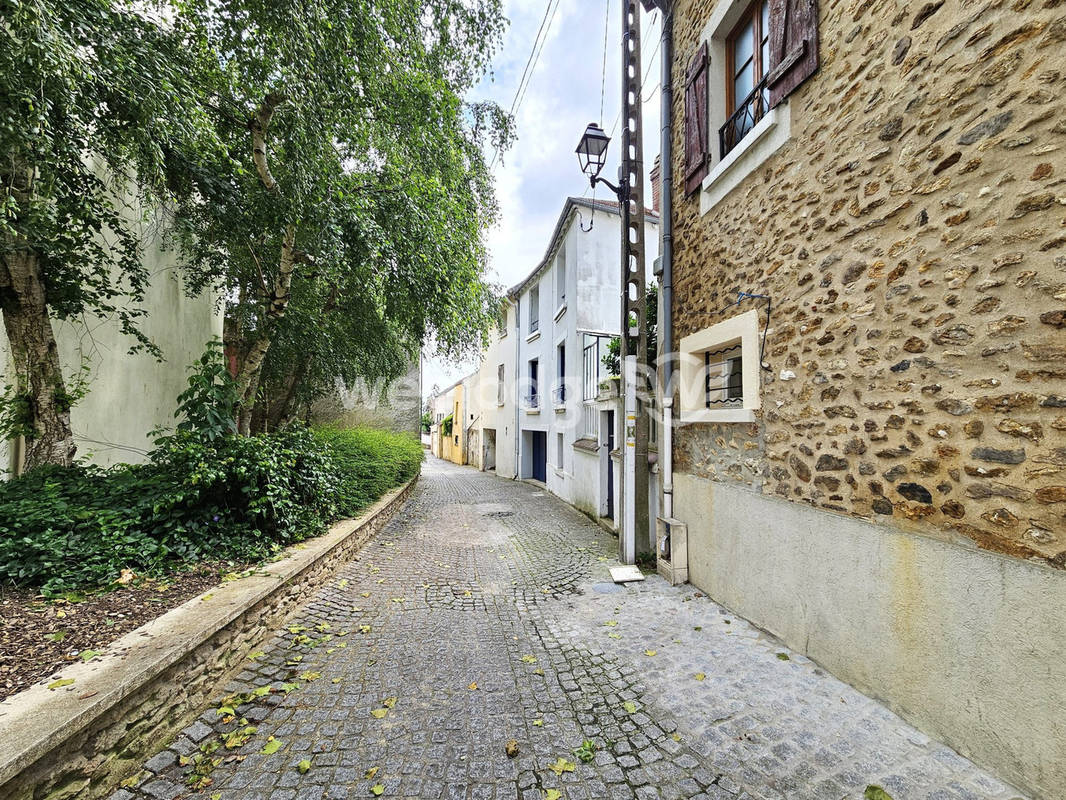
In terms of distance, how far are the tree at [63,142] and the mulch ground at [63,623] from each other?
222cm

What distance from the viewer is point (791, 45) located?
3.37m

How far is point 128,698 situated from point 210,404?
2.93 m

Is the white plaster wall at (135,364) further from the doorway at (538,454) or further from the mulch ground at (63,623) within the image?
the doorway at (538,454)

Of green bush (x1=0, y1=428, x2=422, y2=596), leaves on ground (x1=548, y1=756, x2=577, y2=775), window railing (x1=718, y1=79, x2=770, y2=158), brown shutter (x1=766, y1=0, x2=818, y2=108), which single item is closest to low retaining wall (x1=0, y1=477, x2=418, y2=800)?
green bush (x1=0, y1=428, x2=422, y2=596)

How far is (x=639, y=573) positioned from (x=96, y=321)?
23.0ft

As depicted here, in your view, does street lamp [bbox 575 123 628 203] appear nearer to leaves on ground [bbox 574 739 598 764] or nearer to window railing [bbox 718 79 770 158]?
window railing [bbox 718 79 770 158]

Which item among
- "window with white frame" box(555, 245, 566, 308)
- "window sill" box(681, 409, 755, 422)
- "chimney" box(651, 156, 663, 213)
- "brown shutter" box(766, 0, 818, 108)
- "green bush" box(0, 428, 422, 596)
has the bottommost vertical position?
"green bush" box(0, 428, 422, 596)

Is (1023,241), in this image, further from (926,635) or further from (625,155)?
(625,155)

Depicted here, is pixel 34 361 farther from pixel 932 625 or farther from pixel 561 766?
pixel 932 625

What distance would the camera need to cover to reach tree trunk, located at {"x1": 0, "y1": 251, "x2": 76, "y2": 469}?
13.0 ft

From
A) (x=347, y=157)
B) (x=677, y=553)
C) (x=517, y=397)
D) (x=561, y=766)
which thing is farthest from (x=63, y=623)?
(x=517, y=397)

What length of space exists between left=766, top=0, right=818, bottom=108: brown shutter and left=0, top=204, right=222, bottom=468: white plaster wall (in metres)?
6.90

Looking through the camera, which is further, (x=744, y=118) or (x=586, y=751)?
(x=744, y=118)

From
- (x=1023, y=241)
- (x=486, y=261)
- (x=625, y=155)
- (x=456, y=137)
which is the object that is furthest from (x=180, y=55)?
(x=1023, y=241)
